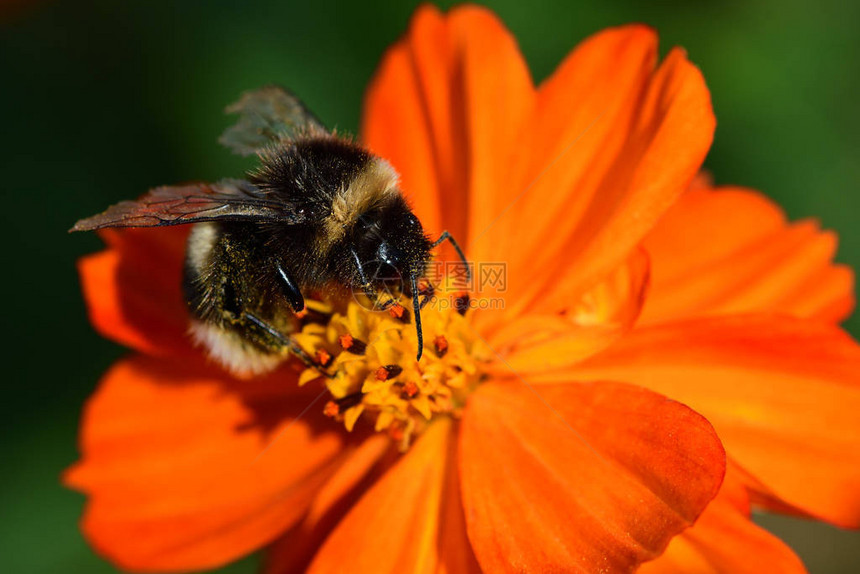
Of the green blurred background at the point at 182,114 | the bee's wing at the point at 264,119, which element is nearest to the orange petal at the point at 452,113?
the bee's wing at the point at 264,119

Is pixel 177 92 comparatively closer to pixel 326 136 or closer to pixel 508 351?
pixel 326 136

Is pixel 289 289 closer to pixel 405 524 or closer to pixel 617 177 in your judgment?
pixel 405 524

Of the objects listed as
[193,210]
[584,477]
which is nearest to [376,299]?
[193,210]

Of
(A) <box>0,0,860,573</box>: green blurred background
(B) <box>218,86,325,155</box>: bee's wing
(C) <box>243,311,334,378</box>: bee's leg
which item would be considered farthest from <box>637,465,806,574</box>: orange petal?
(A) <box>0,0,860,573</box>: green blurred background

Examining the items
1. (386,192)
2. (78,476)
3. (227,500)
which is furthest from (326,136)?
(78,476)

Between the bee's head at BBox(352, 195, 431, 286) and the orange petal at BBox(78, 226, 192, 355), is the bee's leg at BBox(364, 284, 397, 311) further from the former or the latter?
the orange petal at BBox(78, 226, 192, 355)

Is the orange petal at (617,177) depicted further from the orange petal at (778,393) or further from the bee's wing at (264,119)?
the bee's wing at (264,119)
